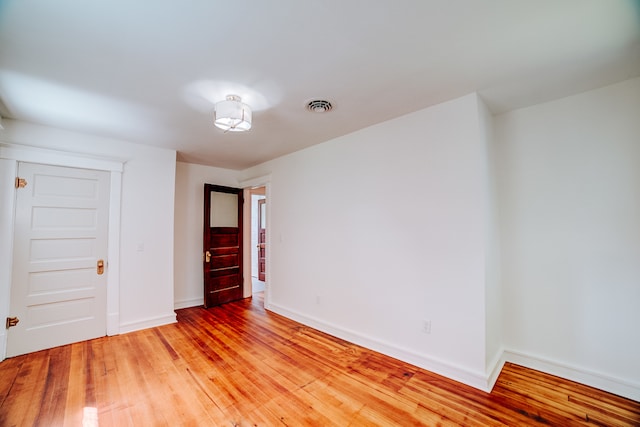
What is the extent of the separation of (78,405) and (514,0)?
154 inches

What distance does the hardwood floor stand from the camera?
1.77 m

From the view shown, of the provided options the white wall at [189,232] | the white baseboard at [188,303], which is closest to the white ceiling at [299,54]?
the white wall at [189,232]

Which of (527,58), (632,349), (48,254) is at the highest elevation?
(527,58)

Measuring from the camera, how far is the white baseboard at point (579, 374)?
1.93 metres

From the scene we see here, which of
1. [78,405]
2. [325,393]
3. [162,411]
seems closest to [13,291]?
[78,405]

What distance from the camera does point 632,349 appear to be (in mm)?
1941

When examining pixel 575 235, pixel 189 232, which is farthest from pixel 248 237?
pixel 575 235

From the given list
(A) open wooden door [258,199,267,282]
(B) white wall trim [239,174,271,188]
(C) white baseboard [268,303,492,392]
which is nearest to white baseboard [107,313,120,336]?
(C) white baseboard [268,303,492,392]

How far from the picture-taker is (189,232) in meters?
4.53

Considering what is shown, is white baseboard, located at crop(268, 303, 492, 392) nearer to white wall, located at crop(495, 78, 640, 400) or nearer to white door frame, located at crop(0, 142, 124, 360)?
white wall, located at crop(495, 78, 640, 400)

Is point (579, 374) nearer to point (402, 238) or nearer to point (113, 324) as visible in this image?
point (402, 238)

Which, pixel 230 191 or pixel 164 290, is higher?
pixel 230 191

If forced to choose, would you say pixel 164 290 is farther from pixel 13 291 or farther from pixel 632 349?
pixel 632 349

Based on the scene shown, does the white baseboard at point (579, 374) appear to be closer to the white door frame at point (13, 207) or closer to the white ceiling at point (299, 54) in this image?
the white ceiling at point (299, 54)
